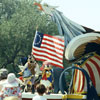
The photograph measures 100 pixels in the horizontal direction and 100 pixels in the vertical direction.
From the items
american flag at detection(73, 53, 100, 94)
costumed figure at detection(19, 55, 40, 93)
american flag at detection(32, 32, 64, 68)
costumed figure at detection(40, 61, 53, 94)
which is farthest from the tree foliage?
costumed figure at detection(40, 61, 53, 94)

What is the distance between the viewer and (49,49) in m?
14.4

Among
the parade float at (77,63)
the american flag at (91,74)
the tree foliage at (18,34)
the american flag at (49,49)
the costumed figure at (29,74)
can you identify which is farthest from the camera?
the tree foliage at (18,34)

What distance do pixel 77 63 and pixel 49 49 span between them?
1922 millimetres

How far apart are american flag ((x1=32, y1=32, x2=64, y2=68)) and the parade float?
0.05 m

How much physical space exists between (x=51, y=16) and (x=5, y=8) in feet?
117

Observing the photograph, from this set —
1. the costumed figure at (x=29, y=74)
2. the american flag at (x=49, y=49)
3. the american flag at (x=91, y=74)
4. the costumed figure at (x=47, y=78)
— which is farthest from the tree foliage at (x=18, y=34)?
the costumed figure at (x=47, y=78)

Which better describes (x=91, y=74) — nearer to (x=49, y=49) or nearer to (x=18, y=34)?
(x=49, y=49)

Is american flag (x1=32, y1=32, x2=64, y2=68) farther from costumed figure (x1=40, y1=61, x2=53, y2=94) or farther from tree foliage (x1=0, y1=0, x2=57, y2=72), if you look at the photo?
tree foliage (x1=0, y1=0, x2=57, y2=72)

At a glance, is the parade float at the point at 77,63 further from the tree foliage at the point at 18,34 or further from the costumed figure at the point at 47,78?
the tree foliage at the point at 18,34

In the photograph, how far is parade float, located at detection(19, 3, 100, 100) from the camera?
11727 mm

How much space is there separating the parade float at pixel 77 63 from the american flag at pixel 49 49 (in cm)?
5

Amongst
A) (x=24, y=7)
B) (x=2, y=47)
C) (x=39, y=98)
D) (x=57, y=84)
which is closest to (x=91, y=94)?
(x=57, y=84)

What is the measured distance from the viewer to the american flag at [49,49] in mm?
13883

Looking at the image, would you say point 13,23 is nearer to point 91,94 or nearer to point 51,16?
point 51,16
